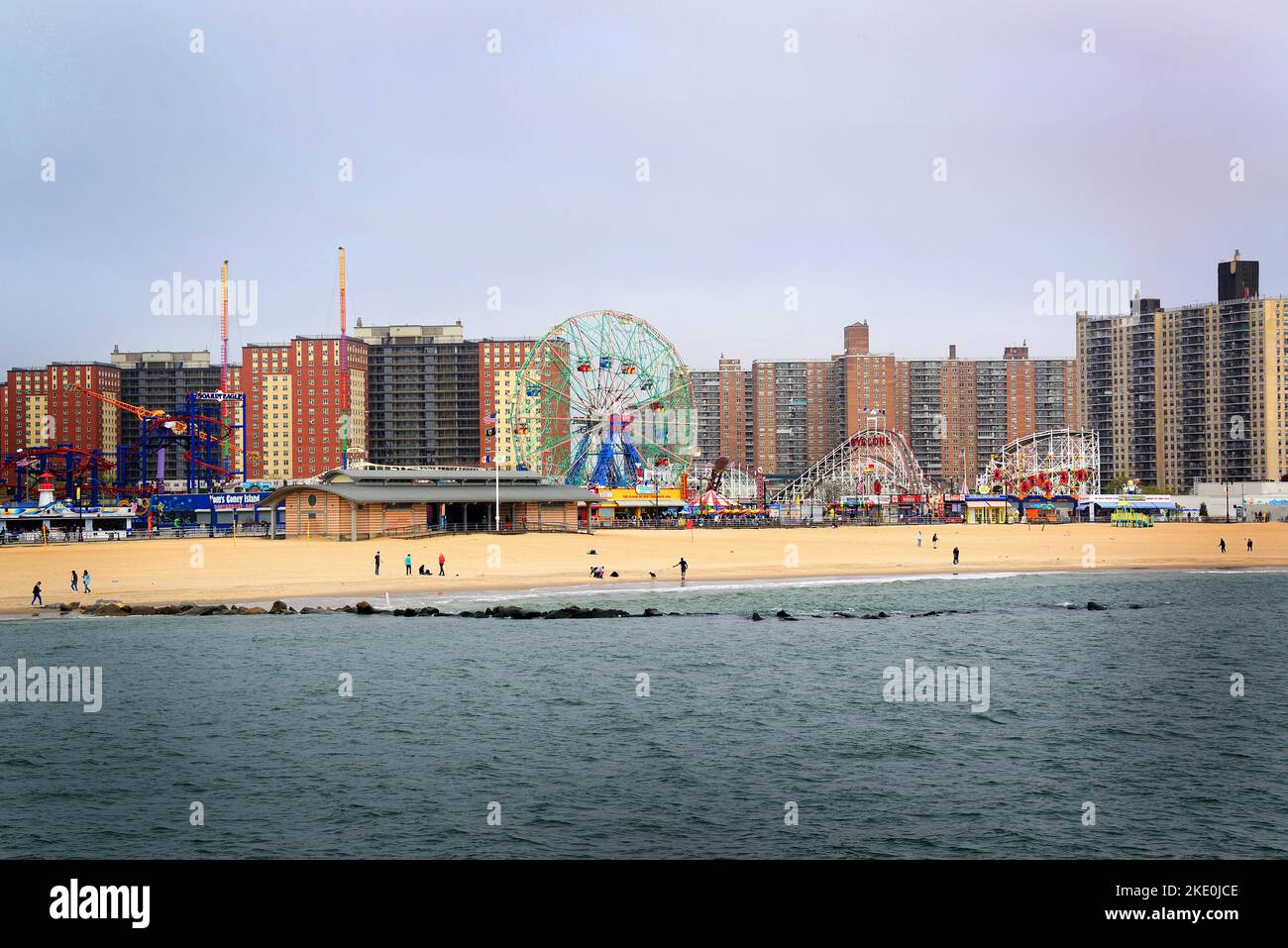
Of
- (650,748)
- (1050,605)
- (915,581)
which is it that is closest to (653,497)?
(915,581)

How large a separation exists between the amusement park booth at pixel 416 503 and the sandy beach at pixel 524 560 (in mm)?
3323

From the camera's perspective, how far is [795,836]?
64.6 ft

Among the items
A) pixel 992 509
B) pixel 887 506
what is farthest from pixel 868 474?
pixel 992 509

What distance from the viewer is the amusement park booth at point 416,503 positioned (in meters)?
87.2

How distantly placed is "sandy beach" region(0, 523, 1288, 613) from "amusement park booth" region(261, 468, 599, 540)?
3.32 m

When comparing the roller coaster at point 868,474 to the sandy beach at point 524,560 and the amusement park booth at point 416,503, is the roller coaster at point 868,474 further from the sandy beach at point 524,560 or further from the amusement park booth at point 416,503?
the amusement park booth at point 416,503

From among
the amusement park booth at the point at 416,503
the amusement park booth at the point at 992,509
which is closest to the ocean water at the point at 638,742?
the amusement park booth at the point at 416,503

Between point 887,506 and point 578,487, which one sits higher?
point 578,487

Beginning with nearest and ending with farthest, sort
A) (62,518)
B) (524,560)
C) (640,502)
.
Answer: (524,560) < (62,518) < (640,502)

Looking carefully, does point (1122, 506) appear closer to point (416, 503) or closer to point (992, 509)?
point (992, 509)

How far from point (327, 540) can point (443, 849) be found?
6969 centimetres

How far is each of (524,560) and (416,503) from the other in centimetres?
2025

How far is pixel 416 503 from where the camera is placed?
89.8m

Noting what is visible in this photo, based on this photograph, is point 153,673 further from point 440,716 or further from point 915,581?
point 915,581
